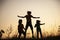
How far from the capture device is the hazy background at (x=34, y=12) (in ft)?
8.42

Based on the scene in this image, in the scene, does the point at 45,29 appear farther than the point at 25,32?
Yes

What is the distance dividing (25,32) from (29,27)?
205mm

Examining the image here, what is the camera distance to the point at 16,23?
2.55 meters

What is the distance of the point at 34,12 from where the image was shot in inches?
103

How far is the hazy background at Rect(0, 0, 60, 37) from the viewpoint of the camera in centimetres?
Result: 257

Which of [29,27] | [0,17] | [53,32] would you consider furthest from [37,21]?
[0,17]

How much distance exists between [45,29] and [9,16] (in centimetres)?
61

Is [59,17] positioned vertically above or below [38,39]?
above

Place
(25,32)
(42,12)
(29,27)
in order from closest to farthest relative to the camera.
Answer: (25,32), (29,27), (42,12)

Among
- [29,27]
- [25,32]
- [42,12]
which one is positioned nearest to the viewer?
[25,32]

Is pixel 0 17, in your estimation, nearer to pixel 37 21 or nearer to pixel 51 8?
pixel 37 21

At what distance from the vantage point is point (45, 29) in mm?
2549

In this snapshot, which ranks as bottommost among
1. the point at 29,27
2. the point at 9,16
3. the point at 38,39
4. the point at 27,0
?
the point at 38,39

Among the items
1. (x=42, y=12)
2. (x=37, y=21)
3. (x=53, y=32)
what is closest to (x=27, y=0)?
(x=42, y=12)
